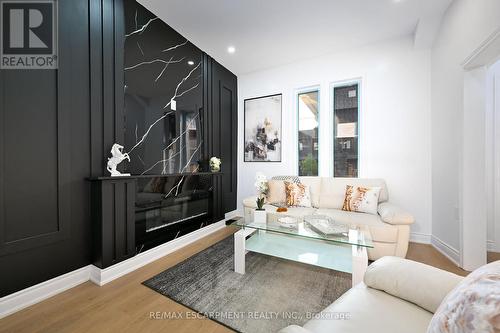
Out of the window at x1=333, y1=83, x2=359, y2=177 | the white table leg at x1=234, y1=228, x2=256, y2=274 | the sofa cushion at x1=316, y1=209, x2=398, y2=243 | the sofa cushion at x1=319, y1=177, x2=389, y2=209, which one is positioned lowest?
the white table leg at x1=234, y1=228, x2=256, y2=274

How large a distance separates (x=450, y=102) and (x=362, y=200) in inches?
59.2

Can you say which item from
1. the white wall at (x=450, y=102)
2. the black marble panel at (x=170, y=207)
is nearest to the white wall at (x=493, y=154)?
the white wall at (x=450, y=102)

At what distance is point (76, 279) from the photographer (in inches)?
70.5

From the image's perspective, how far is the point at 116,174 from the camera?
196cm

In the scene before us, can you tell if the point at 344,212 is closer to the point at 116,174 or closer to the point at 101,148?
the point at 116,174

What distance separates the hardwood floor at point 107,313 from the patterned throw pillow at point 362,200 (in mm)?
2178

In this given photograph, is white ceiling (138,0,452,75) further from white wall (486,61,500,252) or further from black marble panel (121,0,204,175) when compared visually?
white wall (486,61,500,252)

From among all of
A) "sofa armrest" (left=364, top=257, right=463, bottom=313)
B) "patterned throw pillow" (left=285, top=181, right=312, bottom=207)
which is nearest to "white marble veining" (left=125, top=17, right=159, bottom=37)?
"patterned throw pillow" (left=285, top=181, right=312, bottom=207)

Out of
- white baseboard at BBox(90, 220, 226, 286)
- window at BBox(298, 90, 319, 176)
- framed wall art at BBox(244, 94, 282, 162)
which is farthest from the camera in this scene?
framed wall art at BBox(244, 94, 282, 162)

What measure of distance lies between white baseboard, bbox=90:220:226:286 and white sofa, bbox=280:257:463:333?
1935 millimetres

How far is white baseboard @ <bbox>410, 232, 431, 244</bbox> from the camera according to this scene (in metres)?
2.78

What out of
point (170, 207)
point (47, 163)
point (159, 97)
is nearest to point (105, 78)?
point (159, 97)

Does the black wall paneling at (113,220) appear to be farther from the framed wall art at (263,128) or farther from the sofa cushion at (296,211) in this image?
the framed wall art at (263,128)

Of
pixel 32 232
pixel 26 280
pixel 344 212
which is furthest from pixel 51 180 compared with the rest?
pixel 344 212
